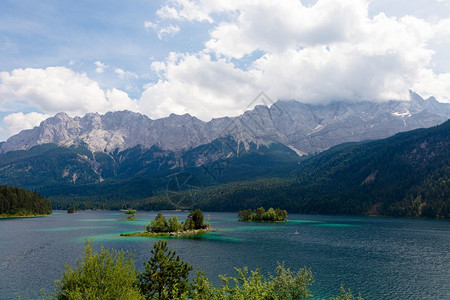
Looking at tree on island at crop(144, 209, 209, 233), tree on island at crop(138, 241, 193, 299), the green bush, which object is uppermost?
the green bush

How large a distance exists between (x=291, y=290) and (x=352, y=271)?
4236 cm

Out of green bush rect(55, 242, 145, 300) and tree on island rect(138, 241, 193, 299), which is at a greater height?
green bush rect(55, 242, 145, 300)

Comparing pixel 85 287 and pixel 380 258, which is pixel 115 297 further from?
pixel 380 258

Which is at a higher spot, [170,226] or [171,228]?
[170,226]

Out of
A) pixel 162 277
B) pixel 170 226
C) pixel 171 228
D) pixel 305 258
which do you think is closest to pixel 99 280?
pixel 162 277

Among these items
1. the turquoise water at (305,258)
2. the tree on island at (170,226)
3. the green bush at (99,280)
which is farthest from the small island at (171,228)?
the green bush at (99,280)

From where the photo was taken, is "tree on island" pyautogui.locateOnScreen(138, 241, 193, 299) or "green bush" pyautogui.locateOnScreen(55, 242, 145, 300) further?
"tree on island" pyautogui.locateOnScreen(138, 241, 193, 299)

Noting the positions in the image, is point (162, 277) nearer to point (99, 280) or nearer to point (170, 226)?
point (99, 280)

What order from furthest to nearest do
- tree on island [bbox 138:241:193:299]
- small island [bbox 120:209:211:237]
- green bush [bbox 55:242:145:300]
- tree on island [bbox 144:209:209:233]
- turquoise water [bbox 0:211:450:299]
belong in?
tree on island [bbox 144:209:209:233] < small island [bbox 120:209:211:237] < turquoise water [bbox 0:211:450:299] < tree on island [bbox 138:241:193:299] < green bush [bbox 55:242:145:300]

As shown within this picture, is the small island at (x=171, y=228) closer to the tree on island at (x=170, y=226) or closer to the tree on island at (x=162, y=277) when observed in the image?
the tree on island at (x=170, y=226)

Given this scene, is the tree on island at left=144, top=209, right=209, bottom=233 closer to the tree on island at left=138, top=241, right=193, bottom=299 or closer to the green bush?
the tree on island at left=138, top=241, right=193, bottom=299

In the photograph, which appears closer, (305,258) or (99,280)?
(99,280)

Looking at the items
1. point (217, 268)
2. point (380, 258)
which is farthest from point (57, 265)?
point (380, 258)

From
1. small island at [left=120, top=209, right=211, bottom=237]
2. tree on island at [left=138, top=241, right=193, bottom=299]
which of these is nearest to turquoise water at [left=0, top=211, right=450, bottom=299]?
small island at [left=120, top=209, right=211, bottom=237]
